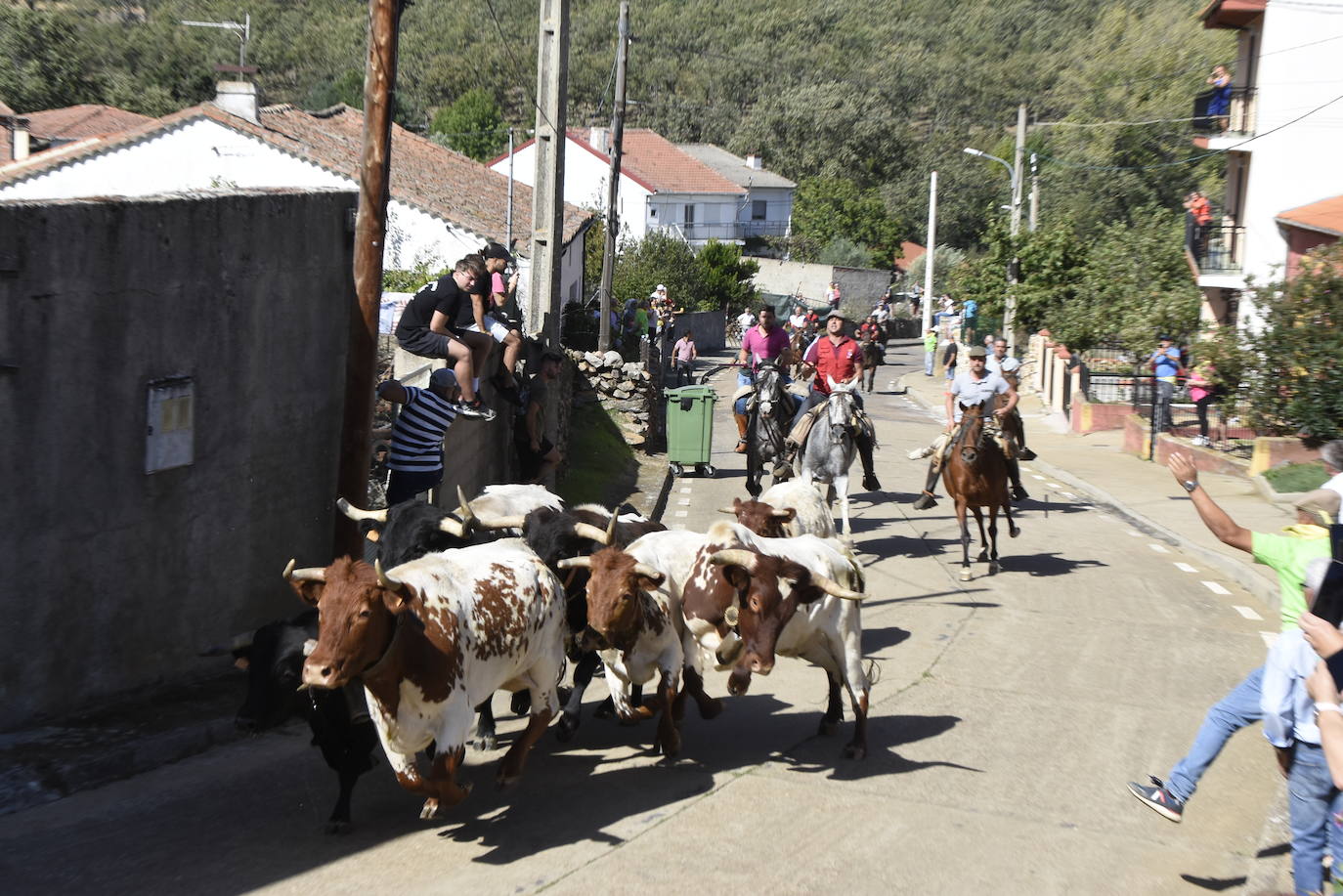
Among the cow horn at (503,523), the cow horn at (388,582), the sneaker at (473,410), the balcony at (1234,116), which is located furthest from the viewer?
the balcony at (1234,116)

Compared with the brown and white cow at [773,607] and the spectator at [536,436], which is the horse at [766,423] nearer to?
the spectator at [536,436]

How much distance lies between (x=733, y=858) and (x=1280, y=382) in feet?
59.5

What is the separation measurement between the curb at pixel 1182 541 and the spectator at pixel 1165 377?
2305mm

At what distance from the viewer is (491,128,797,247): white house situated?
69.2m

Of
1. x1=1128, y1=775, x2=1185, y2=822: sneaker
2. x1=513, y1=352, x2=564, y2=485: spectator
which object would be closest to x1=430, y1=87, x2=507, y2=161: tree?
x1=513, y1=352, x2=564, y2=485: spectator

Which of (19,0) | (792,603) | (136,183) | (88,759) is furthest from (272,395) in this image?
(19,0)

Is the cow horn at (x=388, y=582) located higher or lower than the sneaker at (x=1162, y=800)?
higher

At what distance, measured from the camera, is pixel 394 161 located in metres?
40.9

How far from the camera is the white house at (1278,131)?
33.4 meters

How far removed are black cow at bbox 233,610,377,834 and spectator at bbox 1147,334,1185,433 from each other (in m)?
21.7

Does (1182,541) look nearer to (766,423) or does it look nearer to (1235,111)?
(766,423)

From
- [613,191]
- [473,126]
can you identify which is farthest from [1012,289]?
[473,126]

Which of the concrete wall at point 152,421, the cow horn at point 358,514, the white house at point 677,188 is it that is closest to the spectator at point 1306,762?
the cow horn at point 358,514

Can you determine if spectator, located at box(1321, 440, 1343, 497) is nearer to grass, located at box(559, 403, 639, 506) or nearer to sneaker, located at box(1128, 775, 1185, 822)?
sneaker, located at box(1128, 775, 1185, 822)
